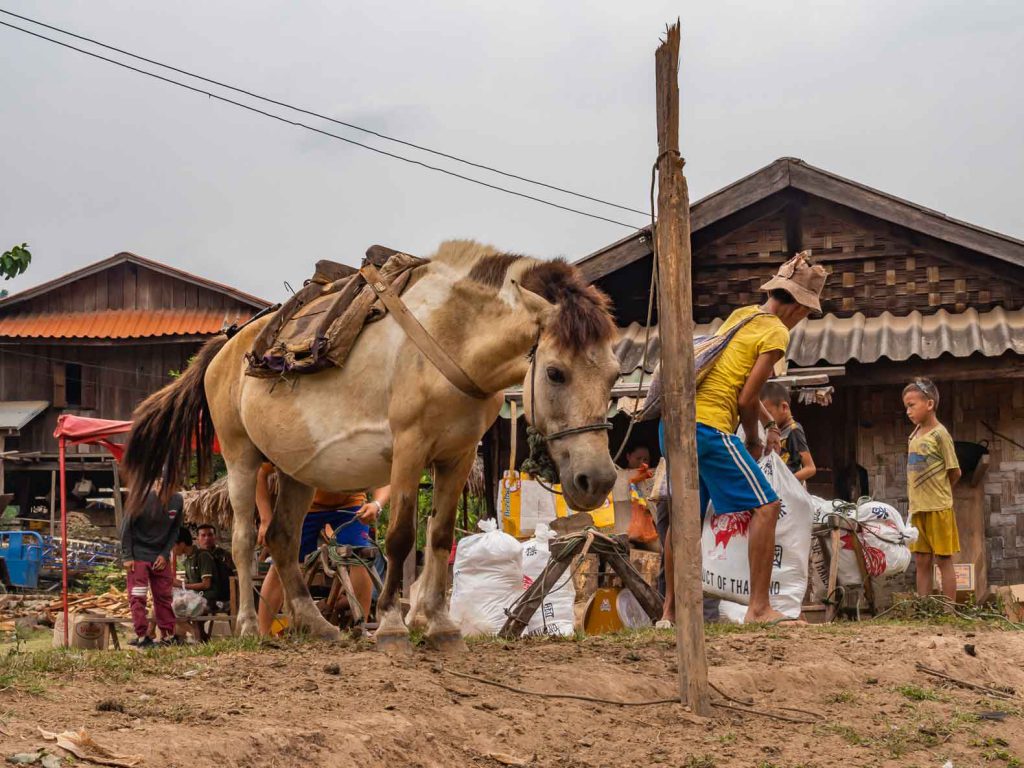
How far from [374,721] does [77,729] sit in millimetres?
1039

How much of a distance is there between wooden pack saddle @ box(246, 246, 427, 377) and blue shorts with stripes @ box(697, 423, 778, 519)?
76.4 inches

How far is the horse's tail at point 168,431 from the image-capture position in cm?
796

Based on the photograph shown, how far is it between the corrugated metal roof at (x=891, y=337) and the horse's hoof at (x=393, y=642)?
555 cm

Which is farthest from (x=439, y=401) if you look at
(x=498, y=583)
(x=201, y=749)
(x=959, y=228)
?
(x=959, y=228)

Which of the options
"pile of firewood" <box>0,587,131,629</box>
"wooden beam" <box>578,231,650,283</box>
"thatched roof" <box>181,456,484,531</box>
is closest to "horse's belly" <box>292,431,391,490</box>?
"wooden beam" <box>578,231,650,283</box>

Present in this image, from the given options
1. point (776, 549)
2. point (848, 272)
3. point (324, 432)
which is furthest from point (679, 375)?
point (848, 272)

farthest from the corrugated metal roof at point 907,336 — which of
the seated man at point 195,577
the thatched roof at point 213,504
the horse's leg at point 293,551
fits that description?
the seated man at point 195,577

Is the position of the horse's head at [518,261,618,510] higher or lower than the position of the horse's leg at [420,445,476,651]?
higher

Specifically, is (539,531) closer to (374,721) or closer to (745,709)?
(745,709)

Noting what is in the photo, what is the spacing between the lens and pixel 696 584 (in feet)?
15.8

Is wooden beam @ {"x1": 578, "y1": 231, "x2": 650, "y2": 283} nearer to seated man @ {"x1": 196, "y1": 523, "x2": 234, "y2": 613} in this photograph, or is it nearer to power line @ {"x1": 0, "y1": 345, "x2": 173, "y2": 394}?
seated man @ {"x1": 196, "y1": 523, "x2": 234, "y2": 613}

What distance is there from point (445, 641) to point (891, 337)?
277 inches

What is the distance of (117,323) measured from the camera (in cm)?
3181

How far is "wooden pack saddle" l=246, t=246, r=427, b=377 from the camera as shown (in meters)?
6.23
